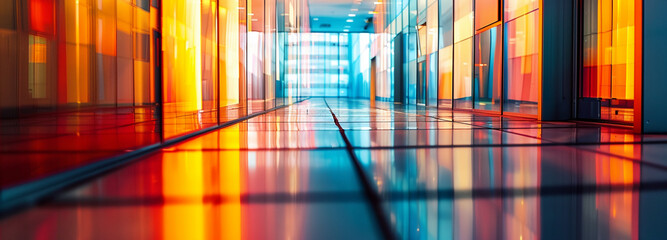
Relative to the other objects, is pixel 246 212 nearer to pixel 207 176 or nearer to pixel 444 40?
pixel 207 176

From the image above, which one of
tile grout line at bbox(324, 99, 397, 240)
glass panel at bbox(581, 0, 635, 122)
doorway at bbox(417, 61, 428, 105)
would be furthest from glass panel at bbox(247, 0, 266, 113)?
doorway at bbox(417, 61, 428, 105)

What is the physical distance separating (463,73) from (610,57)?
6201 mm

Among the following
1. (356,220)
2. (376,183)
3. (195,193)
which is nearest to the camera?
(356,220)

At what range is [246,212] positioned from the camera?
5.46 feet

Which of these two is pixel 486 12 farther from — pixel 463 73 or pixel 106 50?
pixel 106 50

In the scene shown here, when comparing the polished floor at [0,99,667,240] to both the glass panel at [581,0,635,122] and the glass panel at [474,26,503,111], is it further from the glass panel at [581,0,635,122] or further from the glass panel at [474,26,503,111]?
the glass panel at [474,26,503,111]

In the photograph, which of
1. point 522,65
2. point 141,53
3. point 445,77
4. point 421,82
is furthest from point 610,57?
point 141,53

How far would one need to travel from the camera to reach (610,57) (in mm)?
6699

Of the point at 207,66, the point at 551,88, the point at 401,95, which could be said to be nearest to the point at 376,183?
the point at 207,66

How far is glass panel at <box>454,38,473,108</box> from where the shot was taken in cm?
1233

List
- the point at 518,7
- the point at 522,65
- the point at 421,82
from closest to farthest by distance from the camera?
1. the point at 522,65
2. the point at 518,7
3. the point at 421,82

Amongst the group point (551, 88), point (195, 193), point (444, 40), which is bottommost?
point (195, 193)

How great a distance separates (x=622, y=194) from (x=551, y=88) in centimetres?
598

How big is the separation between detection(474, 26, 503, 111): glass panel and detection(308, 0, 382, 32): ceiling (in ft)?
58.4
